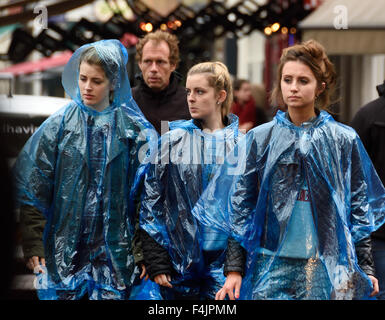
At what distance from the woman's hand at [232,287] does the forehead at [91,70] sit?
1206mm

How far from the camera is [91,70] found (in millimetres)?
3699

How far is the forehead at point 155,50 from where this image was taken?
15.4ft

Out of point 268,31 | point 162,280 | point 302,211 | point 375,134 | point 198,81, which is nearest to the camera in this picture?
point 302,211

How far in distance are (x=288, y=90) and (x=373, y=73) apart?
4977mm

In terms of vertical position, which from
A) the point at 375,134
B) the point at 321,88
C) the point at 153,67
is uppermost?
the point at 153,67

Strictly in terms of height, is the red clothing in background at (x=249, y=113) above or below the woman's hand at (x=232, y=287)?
above

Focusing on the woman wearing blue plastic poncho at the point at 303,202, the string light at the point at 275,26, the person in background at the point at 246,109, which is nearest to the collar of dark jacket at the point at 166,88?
the person in background at the point at 246,109

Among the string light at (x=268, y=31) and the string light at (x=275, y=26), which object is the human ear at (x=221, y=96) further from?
the string light at (x=268, y=31)

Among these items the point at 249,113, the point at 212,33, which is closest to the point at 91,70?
the point at 249,113

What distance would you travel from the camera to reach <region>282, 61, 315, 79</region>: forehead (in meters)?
3.38

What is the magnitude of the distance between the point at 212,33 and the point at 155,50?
649 centimetres

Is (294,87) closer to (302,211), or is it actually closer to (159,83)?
(302,211)

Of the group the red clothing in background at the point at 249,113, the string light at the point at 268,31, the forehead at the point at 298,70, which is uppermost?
the string light at the point at 268,31
